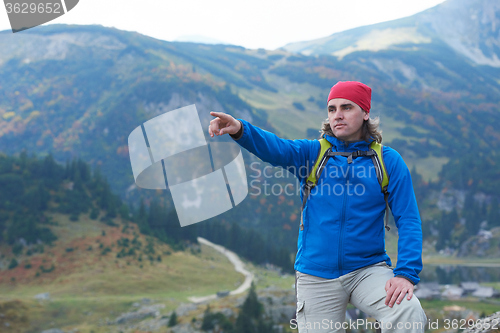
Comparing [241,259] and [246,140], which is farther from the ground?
[246,140]

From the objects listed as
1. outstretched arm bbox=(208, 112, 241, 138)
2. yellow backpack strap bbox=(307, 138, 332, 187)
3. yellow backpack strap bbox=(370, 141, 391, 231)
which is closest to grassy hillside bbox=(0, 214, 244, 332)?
yellow backpack strap bbox=(307, 138, 332, 187)

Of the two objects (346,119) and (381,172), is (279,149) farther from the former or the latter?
(381,172)

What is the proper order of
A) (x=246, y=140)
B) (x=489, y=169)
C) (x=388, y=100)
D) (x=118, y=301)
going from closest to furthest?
1. (x=246, y=140)
2. (x=118, y=301)
3. (x=489, y=169)
4. (x=388, y=100)

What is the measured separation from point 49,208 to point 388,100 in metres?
136

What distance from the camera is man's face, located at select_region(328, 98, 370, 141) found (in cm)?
357

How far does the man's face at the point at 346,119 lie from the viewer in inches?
140

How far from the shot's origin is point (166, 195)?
10925 centimetres

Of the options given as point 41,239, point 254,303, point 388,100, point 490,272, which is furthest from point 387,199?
point 388,100

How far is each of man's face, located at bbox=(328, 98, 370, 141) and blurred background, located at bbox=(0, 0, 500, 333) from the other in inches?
147

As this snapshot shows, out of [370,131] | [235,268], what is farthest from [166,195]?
[370,131]

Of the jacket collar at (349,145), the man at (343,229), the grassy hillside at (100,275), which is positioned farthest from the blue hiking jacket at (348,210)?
the grassy hillside at (100,275)

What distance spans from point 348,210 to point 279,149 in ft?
2.28

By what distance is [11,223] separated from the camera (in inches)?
2872

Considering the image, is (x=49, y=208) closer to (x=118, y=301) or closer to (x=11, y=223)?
(x=11, y=223)
